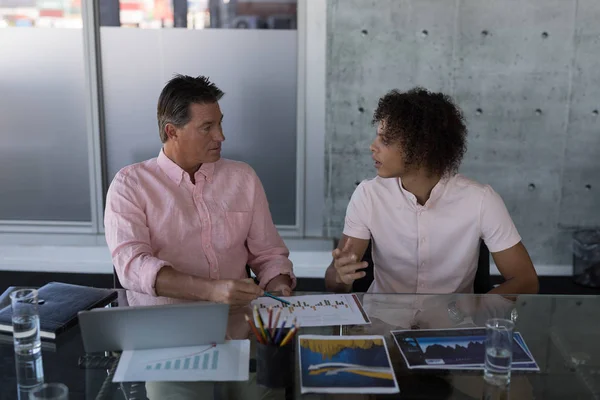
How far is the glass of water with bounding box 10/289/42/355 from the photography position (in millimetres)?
1571

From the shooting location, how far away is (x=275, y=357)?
1434 mm

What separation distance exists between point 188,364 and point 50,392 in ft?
1.02

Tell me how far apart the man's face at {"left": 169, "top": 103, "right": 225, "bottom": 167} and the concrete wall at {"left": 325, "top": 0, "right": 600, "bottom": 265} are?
7.06ft

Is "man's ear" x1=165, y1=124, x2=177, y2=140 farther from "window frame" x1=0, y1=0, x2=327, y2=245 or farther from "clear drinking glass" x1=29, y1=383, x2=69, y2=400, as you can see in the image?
"window frame" x1=0, y1=0, x2=327, y2=245

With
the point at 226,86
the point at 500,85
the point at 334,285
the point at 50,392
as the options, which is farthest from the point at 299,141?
the point at 50,392

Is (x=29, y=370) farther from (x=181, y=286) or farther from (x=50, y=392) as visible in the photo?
(x=181, y=286)

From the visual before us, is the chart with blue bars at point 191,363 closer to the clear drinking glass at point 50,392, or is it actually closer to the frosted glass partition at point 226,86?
the clear drinking glass at point 50,392

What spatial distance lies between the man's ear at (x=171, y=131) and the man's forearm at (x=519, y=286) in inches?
49.8

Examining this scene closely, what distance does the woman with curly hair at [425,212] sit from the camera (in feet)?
7.57

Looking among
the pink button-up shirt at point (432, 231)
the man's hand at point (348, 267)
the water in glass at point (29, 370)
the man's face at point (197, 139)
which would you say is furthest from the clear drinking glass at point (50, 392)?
the pink button-up shirt at point (432, 231)

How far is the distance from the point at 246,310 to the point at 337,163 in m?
2.81

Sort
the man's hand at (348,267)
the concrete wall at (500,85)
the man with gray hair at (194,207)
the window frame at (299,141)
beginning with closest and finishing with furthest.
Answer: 1. the man's hand at (348,267)
2. the man with gray hair at (194,207)
3. the concrete wall at (500,85)
4. the window frame at (299,141)

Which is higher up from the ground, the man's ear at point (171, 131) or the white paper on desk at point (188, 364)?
the man's ear at point (171, 131)

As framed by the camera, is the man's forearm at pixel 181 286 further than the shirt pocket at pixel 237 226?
No
